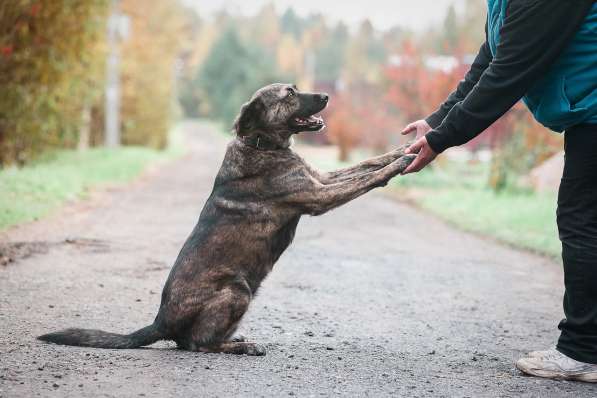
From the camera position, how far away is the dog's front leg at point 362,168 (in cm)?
492

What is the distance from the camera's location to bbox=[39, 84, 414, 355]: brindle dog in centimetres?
443

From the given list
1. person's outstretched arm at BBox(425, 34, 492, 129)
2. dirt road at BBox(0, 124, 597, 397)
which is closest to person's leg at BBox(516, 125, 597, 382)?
dirt road at BBox(0, 124, 597, 397)

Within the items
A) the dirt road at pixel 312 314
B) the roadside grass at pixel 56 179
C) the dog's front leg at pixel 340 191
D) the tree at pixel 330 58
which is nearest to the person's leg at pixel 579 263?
the dirt road at pixel 312 314

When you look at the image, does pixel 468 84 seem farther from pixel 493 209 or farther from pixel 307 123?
pixel 493 209

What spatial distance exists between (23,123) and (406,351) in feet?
36.2

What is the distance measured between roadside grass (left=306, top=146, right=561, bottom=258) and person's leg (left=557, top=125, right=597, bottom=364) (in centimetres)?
583

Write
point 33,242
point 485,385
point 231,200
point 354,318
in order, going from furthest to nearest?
1. point 33,242
2. point 354,318
3. point 231,200
4. point 485,385

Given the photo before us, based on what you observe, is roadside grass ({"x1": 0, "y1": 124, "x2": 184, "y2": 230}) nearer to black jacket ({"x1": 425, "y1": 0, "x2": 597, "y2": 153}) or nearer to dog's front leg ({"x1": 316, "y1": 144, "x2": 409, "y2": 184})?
dog's front leg ({"x1": 316, "y1": 144, "x2": 409, "y2": 184})

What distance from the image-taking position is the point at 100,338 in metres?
4.36

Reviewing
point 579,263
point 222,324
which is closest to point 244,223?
point 222,324

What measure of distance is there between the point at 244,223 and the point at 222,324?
2.13ft

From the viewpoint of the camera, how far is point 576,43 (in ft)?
13.1

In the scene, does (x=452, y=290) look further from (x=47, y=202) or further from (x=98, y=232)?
(x=47, y=202)

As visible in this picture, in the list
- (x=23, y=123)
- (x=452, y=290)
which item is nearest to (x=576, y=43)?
(x=452, y=290)
